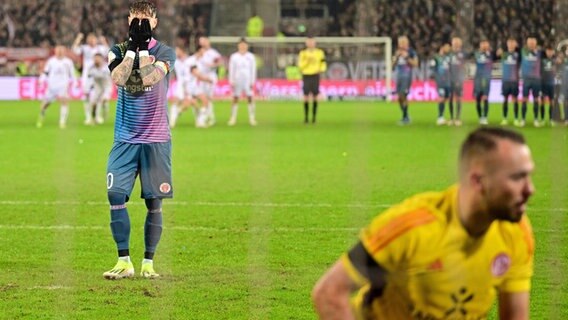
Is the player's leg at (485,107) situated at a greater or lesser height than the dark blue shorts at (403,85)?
lesser

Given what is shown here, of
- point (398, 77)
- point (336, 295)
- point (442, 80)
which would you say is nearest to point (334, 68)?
point (398, 77)

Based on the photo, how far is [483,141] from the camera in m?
4.18

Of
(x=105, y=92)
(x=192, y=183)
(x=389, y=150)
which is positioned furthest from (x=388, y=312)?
(x=105, y=92)

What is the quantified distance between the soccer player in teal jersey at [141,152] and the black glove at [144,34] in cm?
12

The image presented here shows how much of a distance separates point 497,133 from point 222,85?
3922cm

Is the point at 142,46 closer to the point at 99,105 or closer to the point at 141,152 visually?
the point at 141,152

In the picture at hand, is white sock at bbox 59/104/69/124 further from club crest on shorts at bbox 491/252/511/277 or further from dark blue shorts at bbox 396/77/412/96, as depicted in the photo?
club crest on shorts at bbox 491/252/511/277

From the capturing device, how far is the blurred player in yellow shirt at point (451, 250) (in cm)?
410

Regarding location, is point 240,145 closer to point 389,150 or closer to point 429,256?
point 389,150

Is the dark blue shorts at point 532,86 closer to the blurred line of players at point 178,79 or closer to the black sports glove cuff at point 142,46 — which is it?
the blurred line of players at point 178,79

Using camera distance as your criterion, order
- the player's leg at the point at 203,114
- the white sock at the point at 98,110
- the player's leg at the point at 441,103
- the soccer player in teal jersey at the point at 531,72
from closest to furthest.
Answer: the soccer player in teal jersey at the point at 531,72
the player's leg at the point at 203,114
the player's leg at the point at 441,103
the white sock at the point at 98,110

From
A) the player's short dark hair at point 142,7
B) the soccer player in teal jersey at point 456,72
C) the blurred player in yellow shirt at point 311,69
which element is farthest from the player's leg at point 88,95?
→ the player's short dark hair at point 142,7

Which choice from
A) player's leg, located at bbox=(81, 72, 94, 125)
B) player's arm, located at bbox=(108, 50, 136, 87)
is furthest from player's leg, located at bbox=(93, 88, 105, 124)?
player's arm, located at bbox=(108, 50, 136, 87)

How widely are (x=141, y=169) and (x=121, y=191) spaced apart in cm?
26
